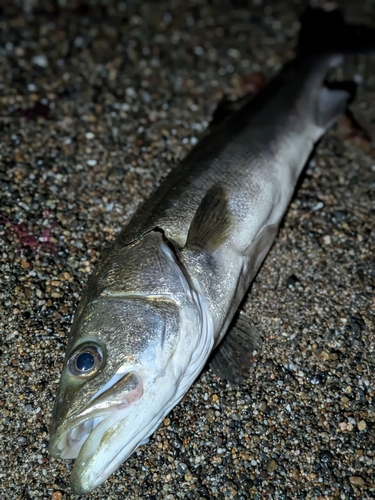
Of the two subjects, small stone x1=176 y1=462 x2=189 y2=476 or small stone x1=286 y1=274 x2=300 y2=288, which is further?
small stone x1=286 y1=274 x2=300 y2=288

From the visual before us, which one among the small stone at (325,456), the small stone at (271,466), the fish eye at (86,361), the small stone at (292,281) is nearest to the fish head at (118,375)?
the fish eye at (86,361)

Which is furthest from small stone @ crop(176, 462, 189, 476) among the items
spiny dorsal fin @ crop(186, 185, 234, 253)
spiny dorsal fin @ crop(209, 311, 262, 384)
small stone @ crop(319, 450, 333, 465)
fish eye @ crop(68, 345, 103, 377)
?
spiny dorsal fin @ crop(186, 185, 234, 253)

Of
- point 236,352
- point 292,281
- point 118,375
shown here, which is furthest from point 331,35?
point 118,375

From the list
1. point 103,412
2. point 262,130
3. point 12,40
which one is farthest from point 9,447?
point 12,40

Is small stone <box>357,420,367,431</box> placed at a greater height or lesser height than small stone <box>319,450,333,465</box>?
lesser

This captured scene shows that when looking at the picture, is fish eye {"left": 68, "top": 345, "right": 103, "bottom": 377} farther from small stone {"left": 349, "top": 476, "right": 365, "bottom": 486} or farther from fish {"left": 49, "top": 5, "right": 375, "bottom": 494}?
small stone {"left": 349, "top": 476, "right": 365, "bottom": 486}

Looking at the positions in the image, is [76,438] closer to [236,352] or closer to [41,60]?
[236,352]

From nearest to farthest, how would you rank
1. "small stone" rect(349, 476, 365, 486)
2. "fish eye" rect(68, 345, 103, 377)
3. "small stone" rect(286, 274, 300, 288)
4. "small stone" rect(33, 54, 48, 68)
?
"fish eye" rect(68, 345, 103, 377) → "small stone" rect(349, 476, 365, 486) → "small stone" rect(286, 274, 300, 288) → "small stone" rect(33, 54, 48, 68)
